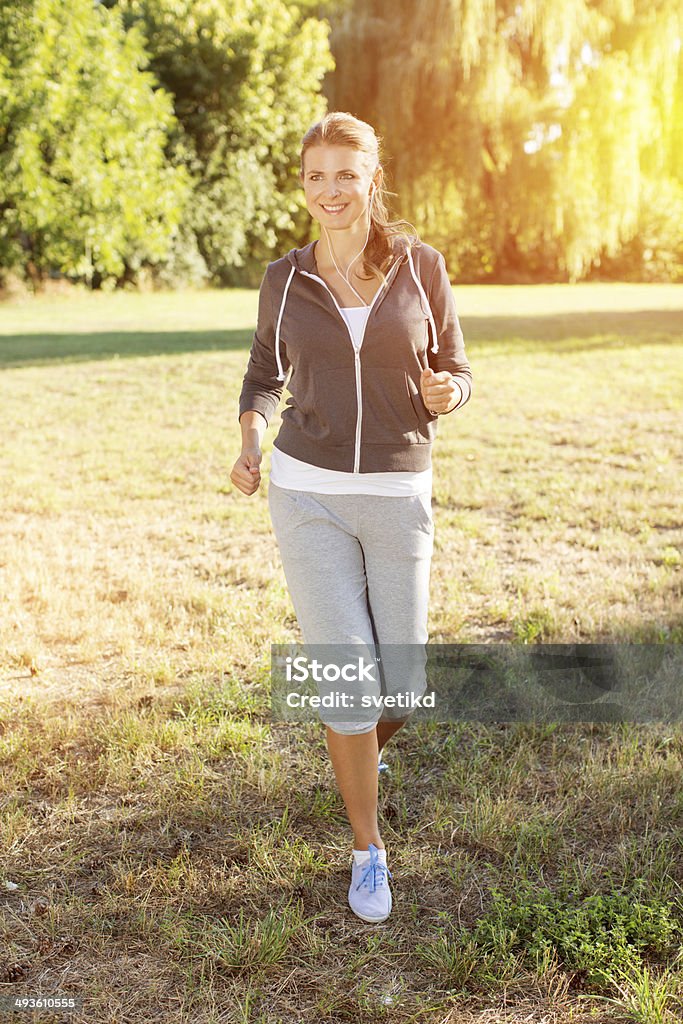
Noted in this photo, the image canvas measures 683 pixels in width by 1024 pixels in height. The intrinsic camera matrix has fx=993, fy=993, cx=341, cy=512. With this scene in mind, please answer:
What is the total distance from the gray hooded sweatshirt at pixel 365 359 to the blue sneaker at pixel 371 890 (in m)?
1.06

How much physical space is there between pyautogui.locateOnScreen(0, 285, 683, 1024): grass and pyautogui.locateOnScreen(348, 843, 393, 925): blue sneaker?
4 centimetres

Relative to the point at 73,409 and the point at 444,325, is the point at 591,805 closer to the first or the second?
the point at 444,325

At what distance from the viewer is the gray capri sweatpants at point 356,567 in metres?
2.56

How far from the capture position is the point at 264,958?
2432 mm

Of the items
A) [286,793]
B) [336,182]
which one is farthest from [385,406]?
[286,793]

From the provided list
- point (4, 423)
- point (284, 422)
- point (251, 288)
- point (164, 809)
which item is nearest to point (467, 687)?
point (164, 809)

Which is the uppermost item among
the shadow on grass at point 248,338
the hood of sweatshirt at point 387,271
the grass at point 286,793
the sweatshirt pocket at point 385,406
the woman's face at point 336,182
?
the woman's face at point 336,182

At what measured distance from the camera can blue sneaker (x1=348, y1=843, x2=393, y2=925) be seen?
8.50 feet

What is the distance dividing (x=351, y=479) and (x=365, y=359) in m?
0.31

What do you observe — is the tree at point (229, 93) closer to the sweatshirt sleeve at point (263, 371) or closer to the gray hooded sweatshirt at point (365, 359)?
the sweatshirt sleeve at point (263, 371)

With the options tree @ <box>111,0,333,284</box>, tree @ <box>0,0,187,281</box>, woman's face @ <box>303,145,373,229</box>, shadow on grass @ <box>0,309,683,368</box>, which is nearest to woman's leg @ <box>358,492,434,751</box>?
woman's face @ <box>303,145,373,229</box>

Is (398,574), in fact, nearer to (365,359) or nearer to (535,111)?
(365,359)

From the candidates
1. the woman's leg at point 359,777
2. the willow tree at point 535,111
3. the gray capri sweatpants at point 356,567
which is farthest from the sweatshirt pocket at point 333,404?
the willow tree at point 535,111

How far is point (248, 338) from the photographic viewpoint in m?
15.5
